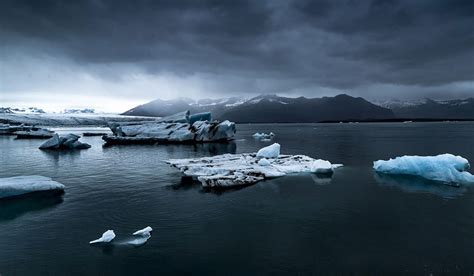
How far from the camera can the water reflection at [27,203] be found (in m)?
16.4

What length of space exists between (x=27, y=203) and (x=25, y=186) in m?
1.88

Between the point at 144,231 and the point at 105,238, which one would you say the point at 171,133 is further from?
the point at 105,238

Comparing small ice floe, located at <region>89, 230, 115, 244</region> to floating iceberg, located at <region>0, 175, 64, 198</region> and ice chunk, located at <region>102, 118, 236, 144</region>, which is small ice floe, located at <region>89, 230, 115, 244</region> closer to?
floating iceberg, located at <region>0, 175, 64, 198</region>

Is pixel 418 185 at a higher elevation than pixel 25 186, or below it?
below

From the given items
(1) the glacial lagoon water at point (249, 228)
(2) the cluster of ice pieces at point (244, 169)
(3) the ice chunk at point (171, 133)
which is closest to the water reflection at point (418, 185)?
(1) the glacial lagoon water at point (249, 228)

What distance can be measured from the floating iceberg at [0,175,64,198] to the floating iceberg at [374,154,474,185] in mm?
25993

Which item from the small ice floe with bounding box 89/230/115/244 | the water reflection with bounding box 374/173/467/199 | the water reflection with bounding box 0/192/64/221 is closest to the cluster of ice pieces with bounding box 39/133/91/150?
the water reflection with bounding box 0/192/64/221

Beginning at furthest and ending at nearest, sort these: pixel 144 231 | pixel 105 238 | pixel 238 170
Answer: pixel 238 170 < pixel 144 231 < pixel 105 238

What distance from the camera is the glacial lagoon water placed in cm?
1058

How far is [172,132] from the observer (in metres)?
58.8

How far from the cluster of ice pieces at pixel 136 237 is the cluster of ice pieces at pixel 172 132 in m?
45.0

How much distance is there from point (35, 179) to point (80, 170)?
393 inches

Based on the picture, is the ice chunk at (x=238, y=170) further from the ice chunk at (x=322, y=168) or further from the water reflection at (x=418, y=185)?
the water reflection at (x=418, y=185)

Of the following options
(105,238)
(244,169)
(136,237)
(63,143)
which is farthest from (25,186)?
(63,143)
